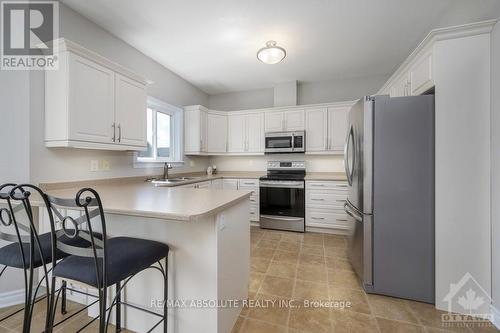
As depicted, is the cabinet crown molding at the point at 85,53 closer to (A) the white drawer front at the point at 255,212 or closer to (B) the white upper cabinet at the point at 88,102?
(B) the white upper cabinet at the point at 88,102

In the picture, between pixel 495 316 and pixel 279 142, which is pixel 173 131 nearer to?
pixel 279 142

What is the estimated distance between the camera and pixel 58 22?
1.96m

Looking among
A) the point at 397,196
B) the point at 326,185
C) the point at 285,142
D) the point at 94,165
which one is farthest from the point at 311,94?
the point at 94,165

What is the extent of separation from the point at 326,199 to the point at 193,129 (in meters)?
2.62

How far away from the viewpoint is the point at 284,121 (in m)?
3.99

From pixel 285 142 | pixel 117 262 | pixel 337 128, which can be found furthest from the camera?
pixel 285 142

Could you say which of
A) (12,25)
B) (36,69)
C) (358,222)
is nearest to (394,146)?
(358,222)

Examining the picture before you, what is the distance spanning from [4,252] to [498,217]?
10.8ft

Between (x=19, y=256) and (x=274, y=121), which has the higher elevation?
(x=274, y=121)

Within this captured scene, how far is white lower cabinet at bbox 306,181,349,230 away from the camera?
3.36 m

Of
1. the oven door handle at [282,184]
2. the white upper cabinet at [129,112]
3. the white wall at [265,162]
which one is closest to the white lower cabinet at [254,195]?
the oven door handle at [282,184]

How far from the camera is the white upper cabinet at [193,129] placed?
3850 mm

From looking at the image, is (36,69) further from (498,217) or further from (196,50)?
(498,217)

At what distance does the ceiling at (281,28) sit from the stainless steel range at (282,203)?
6.24 feet
